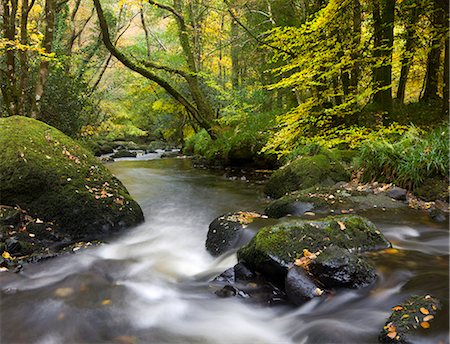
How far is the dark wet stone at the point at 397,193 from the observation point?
5555mm

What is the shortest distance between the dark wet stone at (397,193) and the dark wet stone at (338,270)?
2.91m

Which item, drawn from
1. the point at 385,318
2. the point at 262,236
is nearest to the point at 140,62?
the point at 262,236

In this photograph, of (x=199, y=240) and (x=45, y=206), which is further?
(x=199, y=240)

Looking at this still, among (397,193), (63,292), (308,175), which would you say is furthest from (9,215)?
(397,193)

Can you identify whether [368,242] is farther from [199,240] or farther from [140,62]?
[140,62]

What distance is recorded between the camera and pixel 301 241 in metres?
3.44

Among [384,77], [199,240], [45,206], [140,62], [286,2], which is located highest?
[286,2]

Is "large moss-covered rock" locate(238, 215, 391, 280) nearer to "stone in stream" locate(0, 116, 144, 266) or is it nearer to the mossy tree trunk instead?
"stone in stream" locate(0, 116, 144, 266)

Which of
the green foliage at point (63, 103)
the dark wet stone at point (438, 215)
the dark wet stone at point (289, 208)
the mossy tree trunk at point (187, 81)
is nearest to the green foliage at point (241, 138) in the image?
the mossy tree trunk at point (187, 81)

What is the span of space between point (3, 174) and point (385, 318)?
5.09 meters

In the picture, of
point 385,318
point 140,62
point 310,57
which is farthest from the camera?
point 140,62

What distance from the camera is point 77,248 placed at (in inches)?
178

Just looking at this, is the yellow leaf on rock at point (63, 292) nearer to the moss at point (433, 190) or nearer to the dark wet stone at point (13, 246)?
the dark wet stone at point (13, 246)

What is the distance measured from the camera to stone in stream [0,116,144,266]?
190 inches
